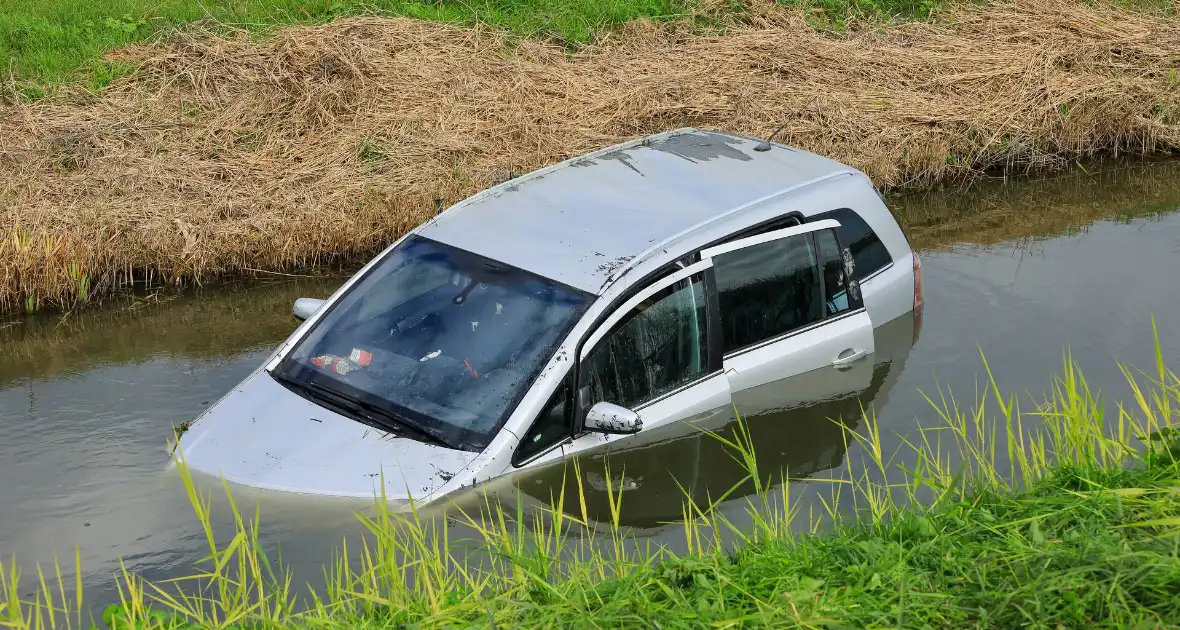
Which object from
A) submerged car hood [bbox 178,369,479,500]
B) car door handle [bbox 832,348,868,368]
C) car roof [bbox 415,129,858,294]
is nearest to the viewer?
submerged car hood [bbox 178,369,479,500]

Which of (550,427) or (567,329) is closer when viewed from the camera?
(550,427)

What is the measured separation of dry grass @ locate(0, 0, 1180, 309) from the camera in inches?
384

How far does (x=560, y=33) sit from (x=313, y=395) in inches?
353

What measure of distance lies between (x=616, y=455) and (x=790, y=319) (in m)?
1.41

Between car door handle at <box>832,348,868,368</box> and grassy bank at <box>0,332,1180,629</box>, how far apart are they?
1.65m

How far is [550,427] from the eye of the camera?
571 cm

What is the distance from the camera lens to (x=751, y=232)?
6.66 meters

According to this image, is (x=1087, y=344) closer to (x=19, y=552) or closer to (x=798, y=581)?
(x=798, y=581)

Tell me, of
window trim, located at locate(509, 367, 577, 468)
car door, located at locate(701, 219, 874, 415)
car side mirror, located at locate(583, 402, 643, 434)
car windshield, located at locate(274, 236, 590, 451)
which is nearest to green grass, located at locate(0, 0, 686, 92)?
car windshield, located at locate(274, 236, 590, 451)

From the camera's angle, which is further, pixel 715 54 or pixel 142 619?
pixel 715 54

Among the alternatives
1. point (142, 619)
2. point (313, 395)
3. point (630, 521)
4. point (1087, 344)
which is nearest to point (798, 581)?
point (630, 521)

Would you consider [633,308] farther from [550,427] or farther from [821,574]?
[821,574]

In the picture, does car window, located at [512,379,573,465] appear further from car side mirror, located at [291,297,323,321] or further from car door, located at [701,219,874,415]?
car side mirror, located at [291,297,323,321]

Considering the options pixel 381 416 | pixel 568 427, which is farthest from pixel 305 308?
pixel 568 427
